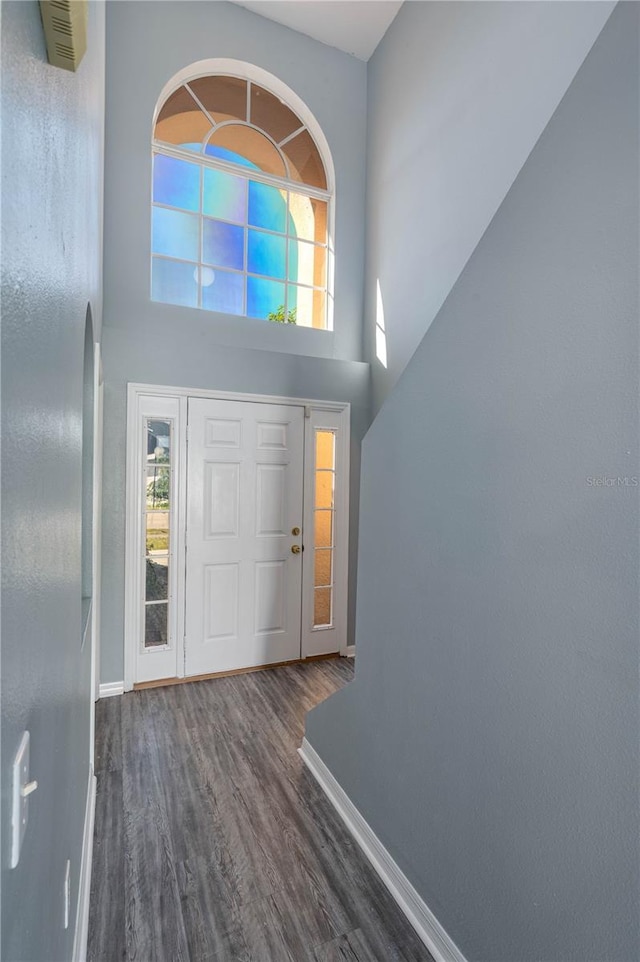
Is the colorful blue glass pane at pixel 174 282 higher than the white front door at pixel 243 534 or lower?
higher

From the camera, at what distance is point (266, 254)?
12.8 feet

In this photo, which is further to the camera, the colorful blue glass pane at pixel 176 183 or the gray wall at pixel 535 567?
the colorful blue glass pane at pixel 176 183

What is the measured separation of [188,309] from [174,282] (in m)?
0.26

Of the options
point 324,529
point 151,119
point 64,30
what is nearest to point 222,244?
point 151,119

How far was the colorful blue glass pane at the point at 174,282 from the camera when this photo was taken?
347 centimetres

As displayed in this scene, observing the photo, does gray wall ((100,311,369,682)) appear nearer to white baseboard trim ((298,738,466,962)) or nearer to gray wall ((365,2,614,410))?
gray wall ((365,2,614,410))

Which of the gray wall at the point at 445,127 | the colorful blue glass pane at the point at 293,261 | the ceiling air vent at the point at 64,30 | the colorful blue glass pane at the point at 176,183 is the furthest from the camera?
the colorful blue glass pane at the point at 293,261

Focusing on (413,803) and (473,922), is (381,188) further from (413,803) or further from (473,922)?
(473,922)

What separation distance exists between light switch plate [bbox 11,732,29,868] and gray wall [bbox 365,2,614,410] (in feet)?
10.7

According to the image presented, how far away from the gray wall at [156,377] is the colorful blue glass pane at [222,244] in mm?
529

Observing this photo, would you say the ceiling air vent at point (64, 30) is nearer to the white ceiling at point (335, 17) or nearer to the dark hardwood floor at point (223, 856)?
the dark hardwood floor at point (223, 856)

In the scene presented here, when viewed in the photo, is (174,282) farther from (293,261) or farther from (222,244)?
(293,261)

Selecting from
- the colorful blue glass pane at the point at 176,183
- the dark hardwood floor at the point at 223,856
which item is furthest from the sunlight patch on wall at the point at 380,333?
the dark hardwood floor at the point at 223,856

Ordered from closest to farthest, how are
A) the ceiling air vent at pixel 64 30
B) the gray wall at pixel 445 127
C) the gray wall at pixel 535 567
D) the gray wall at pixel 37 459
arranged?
the gray wall at pixel 37 459, the ceiling air vent at pixel 64 30, the gray wall at pixel 535 567, the gray wall at pixel 445 127
